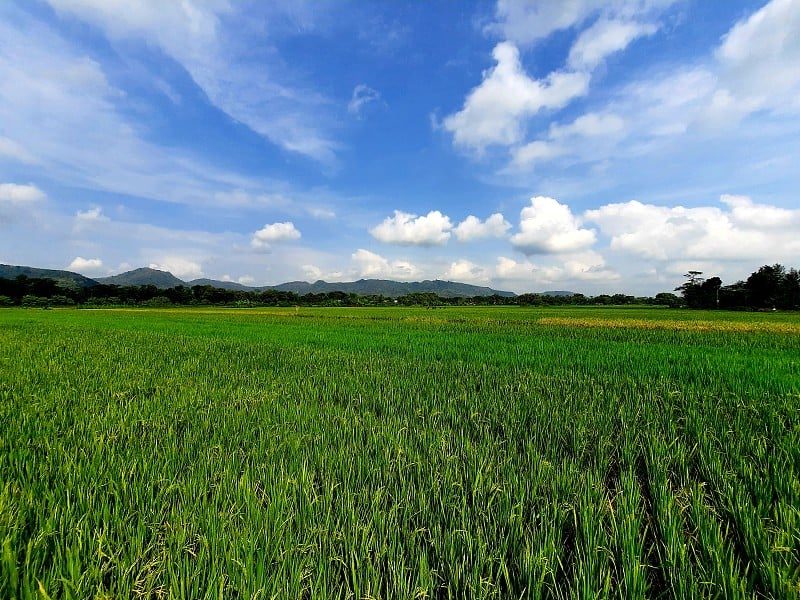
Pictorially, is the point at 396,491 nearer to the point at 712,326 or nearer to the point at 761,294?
the point at 712,326

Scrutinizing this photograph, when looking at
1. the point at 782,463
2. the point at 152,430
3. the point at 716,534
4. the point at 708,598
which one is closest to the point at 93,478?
the point at 152,430

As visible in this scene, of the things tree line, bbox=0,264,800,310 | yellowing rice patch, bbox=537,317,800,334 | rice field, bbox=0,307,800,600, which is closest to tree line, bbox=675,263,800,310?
tree line, bbox=0,264,800,310

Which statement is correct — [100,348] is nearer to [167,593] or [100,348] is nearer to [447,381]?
[447,381]

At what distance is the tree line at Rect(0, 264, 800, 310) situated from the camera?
64.2 meters

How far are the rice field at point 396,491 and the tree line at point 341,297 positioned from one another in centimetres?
7150

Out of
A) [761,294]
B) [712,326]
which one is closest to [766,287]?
[761,294]

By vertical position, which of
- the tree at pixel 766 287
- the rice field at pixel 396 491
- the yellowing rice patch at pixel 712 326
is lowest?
the yellowing rice patch at pixel 712 326

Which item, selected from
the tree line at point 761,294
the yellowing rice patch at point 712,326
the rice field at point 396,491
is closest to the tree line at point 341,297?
the tree line at point 761,294

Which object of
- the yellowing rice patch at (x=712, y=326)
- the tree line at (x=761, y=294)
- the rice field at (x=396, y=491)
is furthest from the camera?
the tree line at (x=761, y=294)

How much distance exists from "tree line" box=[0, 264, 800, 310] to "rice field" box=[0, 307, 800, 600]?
71502 millimetres

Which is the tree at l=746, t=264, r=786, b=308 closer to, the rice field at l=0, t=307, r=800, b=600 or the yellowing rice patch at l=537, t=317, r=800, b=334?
the yellowing rice patch at l=537, t=317, r=800, b=334

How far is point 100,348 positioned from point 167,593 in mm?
11421

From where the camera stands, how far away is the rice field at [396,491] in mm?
1738

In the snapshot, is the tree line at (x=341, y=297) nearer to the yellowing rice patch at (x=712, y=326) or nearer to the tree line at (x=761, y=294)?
the tree line at (x=761, y=294)
